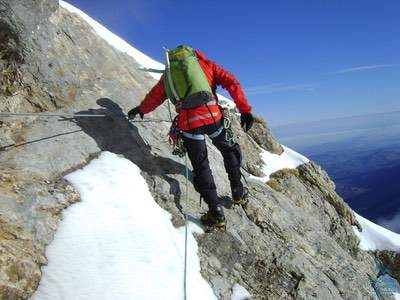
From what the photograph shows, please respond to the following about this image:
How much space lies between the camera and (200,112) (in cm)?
767

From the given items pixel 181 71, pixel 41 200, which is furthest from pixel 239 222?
pixel 41 200

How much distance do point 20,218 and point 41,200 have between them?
54 centimetres

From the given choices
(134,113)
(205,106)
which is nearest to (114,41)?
(134,113)

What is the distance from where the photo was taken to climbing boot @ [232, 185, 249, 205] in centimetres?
859

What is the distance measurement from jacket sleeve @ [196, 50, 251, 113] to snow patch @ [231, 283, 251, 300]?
3401mm

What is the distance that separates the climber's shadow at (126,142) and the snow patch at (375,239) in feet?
32.3

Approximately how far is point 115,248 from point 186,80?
11.4 ft

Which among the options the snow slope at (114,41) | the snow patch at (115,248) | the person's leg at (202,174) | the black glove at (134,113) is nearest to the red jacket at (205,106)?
the black glove at (134,113)

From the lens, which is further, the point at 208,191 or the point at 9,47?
the point at 9,47

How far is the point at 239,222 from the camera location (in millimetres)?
8398

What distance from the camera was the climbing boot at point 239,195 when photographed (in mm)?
8587

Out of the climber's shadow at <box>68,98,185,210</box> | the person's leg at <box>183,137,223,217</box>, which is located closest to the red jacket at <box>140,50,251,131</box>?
the person's leg at <box>183,137,223,217</box>

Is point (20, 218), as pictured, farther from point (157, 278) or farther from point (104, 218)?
point (157, 278)

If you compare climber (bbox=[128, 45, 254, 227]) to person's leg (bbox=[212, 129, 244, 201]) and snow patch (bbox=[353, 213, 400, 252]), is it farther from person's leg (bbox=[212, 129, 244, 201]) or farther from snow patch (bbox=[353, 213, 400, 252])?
snow patch (bbox=[353, 213, 400, 252])
